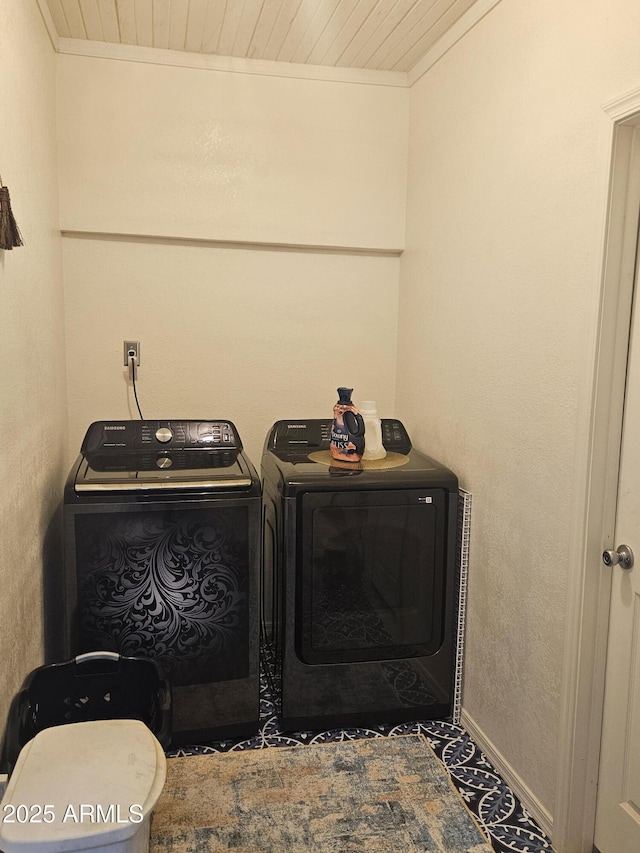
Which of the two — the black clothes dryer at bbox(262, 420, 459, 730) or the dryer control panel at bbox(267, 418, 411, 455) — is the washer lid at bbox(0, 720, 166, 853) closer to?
the black clothes dryer at bbox(262, 420, 459, 730)

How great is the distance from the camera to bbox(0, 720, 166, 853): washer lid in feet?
4.24

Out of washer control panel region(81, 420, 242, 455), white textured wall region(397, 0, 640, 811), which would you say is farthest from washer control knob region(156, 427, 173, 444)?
white textured wall region(397, 0, 640, 811)

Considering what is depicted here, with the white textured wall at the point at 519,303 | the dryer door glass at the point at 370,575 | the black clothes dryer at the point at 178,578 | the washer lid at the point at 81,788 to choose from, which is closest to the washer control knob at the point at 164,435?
the black clothes dryer at the point at 178,578

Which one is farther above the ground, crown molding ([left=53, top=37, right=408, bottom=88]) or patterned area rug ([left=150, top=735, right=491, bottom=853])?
crown molding ([left=53, top=37, right=408, bottom=88])

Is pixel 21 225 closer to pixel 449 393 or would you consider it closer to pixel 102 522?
pixel 102 522

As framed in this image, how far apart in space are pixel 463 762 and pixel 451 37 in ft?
8.76

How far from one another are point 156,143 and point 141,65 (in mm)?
315

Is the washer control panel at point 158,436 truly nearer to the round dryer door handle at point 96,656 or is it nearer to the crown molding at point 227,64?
the round dryer door handle at point 96,656

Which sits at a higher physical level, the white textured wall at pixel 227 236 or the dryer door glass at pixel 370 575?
the white textured wall at pixel 227 236

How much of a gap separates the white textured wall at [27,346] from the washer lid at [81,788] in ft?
1.06

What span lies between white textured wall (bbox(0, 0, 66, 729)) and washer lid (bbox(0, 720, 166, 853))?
32 centimetres

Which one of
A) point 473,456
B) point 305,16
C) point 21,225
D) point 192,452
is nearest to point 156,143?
point 305,16

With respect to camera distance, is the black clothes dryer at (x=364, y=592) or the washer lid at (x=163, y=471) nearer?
the washer lid at (x=163, y=471)

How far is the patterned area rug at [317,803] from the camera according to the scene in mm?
1835
